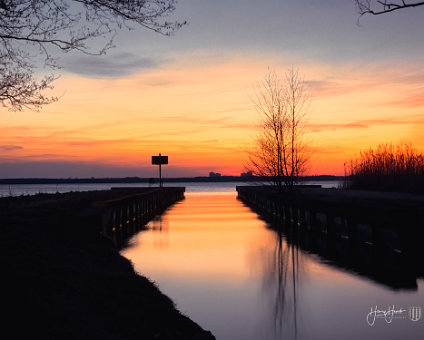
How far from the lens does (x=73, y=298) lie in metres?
8.20

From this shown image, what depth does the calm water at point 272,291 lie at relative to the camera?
940 centimetres

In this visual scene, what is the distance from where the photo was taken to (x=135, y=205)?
31.9 meters

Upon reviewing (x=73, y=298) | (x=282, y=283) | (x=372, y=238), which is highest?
(x=73, y=298)

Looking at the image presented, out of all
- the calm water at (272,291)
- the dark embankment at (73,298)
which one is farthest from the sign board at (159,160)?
the dark embankment at (73,298)

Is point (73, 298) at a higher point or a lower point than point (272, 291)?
higher

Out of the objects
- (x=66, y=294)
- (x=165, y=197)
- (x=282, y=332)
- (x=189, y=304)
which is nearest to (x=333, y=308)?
(x=282, y=332)

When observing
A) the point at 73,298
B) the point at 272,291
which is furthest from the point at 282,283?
the point at 73,298

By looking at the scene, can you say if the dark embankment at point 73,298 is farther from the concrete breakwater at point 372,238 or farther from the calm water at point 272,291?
the concrete breakwater at point 372,238

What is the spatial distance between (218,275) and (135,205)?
17.8 m
